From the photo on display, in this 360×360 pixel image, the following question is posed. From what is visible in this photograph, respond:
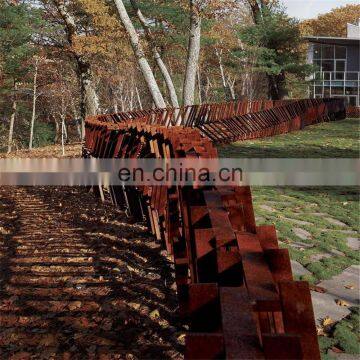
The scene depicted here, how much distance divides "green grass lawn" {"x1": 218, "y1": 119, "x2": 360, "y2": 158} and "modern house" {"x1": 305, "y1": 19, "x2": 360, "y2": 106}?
27.4 m

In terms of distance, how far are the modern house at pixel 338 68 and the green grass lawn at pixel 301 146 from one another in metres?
27.4

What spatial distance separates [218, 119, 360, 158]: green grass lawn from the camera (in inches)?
564

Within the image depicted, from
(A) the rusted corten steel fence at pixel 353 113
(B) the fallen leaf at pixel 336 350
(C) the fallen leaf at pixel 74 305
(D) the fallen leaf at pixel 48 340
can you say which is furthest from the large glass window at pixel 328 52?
(D) the fallen leaf at pixel 48 340

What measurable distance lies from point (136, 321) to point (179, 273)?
48cm

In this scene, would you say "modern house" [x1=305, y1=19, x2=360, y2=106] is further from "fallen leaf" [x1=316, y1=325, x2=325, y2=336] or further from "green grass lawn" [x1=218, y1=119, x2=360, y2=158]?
"fallen leaf" [x1=316, y1=325, x2=325, y2=336]

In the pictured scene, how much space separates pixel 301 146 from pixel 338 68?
3497 cm

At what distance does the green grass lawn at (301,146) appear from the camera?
564 inches

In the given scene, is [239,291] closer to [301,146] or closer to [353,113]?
[301,146]

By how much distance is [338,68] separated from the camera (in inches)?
1877

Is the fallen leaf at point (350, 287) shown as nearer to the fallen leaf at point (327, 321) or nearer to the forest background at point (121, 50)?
the fallen leaf at point (327, 321)

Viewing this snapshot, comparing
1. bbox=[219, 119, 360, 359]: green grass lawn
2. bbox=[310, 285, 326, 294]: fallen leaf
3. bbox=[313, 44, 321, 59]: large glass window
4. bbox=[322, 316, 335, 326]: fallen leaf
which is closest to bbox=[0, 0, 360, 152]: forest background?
bbox=[313, 44, 321, 59]: large glass window

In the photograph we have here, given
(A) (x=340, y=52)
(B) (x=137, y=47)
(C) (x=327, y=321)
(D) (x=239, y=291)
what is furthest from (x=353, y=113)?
(D) (x=239, y=291)

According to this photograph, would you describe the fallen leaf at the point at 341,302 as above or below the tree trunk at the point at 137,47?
below

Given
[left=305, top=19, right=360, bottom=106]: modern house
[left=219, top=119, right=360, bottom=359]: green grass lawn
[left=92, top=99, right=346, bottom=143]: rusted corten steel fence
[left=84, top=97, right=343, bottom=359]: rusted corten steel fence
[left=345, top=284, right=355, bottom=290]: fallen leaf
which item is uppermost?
[left=305, top=19, right=360, bottom=106]: modern house
